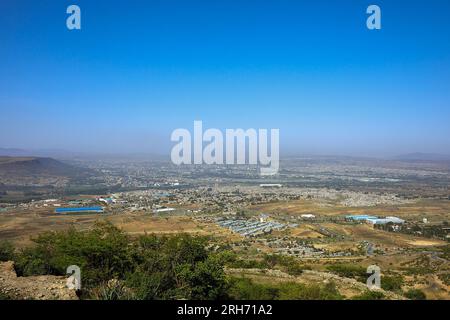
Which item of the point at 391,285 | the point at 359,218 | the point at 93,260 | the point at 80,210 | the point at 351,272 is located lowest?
the point at 359,218

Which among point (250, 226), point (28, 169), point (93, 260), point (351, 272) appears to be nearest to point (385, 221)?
point (250, 226)

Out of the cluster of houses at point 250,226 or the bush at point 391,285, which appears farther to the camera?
the cluster of houses at point 250,226

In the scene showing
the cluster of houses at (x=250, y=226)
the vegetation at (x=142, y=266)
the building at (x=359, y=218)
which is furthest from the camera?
the building at (x=359, y=218)

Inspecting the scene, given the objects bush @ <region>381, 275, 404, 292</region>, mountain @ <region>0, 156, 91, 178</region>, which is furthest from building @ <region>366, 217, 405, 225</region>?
mountain @ <region>0, 156, 91, 178</region>

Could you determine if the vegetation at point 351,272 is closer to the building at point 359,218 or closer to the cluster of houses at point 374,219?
the cluster of houses at point 374,219

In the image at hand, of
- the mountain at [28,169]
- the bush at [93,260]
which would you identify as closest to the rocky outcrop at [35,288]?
the bush at [93,260]

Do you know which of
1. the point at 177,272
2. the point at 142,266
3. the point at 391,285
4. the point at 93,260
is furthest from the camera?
the point at 391,285

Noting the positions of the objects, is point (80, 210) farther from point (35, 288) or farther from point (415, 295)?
point (415, 295)

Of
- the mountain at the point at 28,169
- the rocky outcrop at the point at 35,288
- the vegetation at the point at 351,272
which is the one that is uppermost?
the rocky outcrop at the point at 35,288

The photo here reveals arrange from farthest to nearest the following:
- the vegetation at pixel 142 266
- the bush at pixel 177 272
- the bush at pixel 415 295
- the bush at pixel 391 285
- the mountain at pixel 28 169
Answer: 1. the mountain at pixel 28 169
2. the bush at pixel 391 285
3. the bush at pixel 415 295
4. the vegetation at pixel 142 266
5. the bush at pixel 177 272
